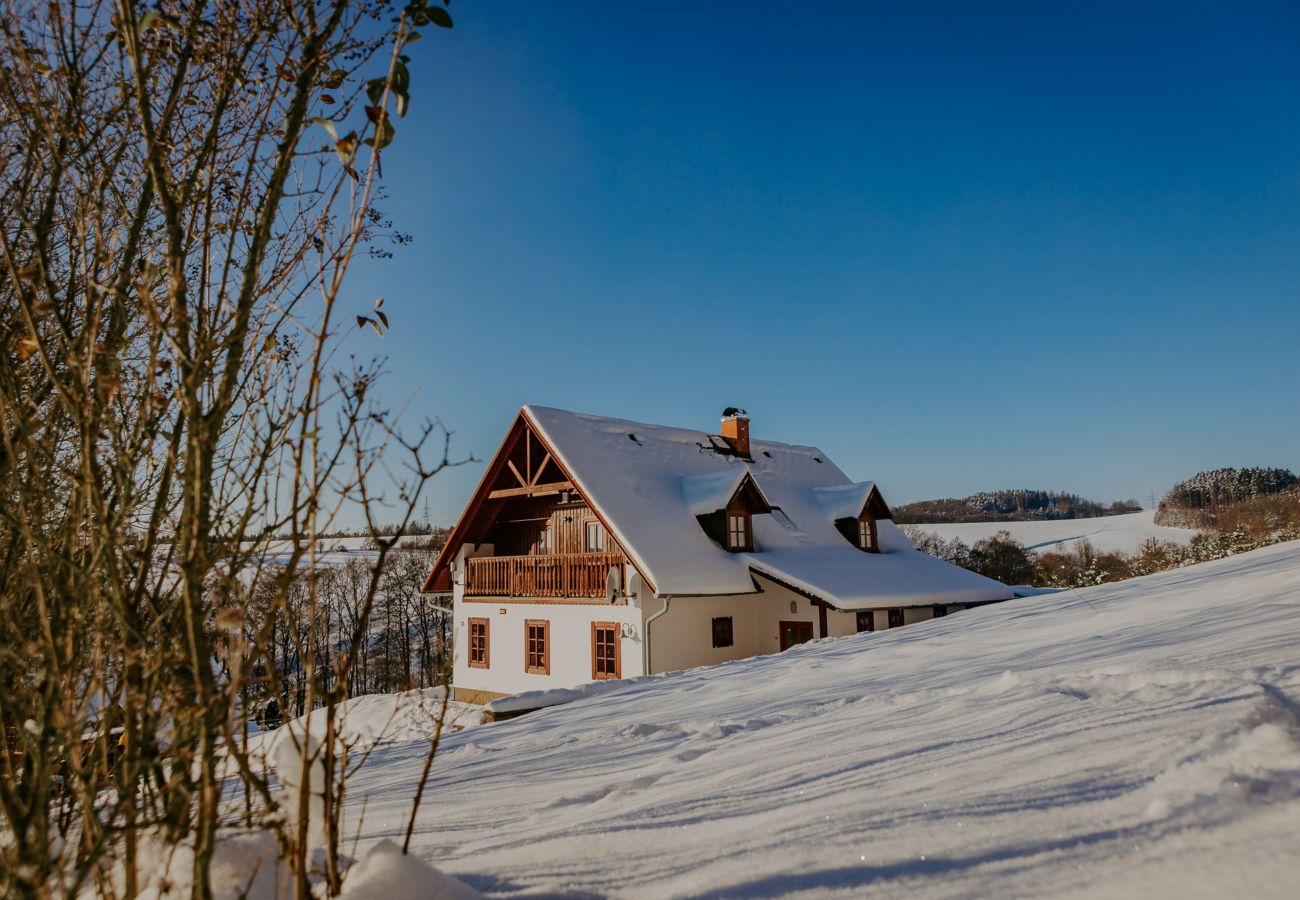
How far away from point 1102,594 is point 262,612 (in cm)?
1016

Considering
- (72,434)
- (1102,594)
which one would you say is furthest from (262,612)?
(1102,594)

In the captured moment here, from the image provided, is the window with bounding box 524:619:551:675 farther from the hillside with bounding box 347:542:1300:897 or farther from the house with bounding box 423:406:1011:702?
the hillside with bounding box 347:542:1300:897

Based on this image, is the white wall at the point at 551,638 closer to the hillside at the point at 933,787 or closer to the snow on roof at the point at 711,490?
the snow on roof at the point at 711,490

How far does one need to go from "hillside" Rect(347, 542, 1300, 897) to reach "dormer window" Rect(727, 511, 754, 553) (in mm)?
10950

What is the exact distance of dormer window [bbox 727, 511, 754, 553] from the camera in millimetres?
16969

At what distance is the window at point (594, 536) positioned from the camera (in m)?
16.9

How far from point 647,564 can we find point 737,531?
10.2 ft

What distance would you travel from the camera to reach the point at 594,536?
17062mm

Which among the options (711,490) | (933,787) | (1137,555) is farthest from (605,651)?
(1137,555)

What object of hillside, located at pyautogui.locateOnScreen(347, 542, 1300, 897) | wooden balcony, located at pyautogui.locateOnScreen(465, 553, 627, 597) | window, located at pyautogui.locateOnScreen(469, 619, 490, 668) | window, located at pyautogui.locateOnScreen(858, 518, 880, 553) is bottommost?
window, located at pyautogui.locateOnScreen(469, 619, 490, 668)

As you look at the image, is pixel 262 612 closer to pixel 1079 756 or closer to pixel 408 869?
pixel 408 869

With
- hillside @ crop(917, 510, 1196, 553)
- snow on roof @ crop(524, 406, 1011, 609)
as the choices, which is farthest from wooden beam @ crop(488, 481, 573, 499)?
hillside @ crop(917, 510, 1196, 553)

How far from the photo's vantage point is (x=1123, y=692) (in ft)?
12.4

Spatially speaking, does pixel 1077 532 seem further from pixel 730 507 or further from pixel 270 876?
pixel 270 876
